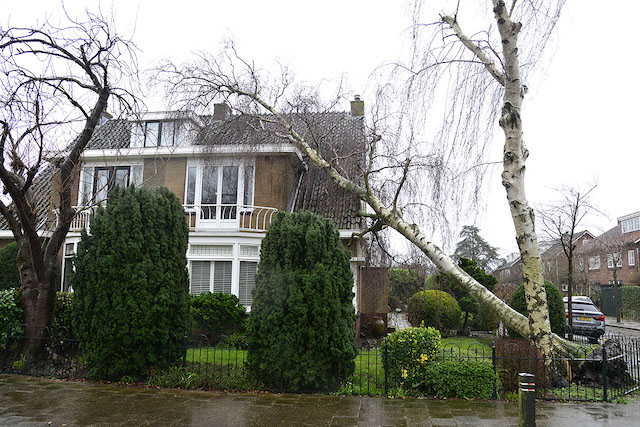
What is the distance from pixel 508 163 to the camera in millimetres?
8766

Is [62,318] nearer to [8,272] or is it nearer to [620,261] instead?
[8,272]

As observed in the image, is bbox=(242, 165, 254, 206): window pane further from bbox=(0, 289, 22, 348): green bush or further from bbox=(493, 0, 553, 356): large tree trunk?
bbox=(493, 0, 553, 356): large tree trunk

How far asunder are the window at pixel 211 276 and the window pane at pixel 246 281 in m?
0.37

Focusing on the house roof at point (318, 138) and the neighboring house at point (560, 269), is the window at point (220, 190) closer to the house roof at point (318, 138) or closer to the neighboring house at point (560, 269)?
the house roof at point (318, 138)

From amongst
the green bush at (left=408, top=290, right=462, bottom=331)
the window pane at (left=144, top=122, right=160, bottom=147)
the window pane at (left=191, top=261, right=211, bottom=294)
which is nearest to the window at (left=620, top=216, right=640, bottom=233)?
the green bush at (left=408, top=290, right=462, bottom=331)

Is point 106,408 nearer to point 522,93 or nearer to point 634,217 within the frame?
point 522,93

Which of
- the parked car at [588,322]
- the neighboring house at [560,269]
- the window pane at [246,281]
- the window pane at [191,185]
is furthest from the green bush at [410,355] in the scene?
the neighboring house at [560,269]

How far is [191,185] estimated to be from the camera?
1521 centimetres

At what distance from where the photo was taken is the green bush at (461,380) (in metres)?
7.36

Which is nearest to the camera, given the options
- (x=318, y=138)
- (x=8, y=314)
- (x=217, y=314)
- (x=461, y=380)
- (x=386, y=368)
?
(x=461, y=380)

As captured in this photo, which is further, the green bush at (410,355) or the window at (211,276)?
the window at (211,276)

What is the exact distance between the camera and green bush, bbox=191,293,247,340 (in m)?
11.9

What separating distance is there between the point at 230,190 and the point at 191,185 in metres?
1.45

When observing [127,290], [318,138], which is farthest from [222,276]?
[127,290]
